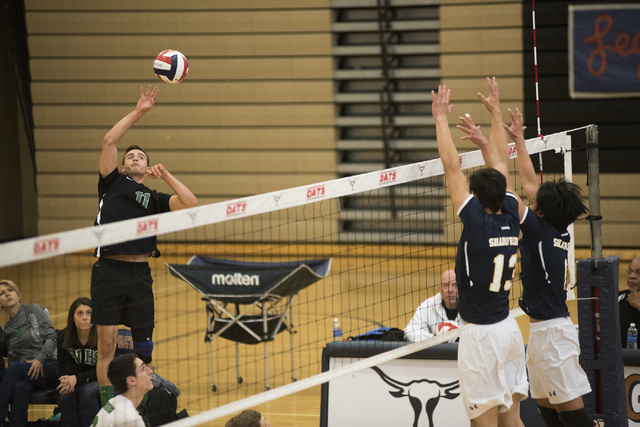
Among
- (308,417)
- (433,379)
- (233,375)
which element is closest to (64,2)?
(233,375)

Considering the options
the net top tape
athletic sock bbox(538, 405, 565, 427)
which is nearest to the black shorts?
the net top tape

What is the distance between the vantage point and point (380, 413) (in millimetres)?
5094

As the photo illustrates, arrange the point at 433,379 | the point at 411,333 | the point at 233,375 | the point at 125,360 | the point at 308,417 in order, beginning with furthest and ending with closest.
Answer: the point at 233,375 → the point at 308,417 → the point at 411,333 → the point at 433,379 → the point at 125,360

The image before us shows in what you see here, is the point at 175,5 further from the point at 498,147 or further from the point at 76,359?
the point at 498,147

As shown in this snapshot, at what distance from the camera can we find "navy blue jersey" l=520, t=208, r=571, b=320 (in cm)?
426

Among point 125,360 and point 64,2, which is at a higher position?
point 64,2

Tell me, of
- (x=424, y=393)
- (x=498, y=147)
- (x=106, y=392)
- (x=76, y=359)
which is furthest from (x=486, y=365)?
(x=76, y=359)

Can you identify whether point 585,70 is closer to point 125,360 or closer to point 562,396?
point 562,396

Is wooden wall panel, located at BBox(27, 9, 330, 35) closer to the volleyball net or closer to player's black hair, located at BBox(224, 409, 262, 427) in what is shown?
the volleyball net

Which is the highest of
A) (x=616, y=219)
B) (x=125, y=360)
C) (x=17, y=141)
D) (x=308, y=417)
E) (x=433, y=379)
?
(x=17, y=141)

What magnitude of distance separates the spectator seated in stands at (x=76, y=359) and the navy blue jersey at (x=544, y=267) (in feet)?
11.2

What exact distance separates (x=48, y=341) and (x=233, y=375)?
2.04m

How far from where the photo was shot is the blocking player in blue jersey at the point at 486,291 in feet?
12.5

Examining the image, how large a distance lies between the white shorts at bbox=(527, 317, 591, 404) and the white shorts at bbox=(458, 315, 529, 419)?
1.53 ft
